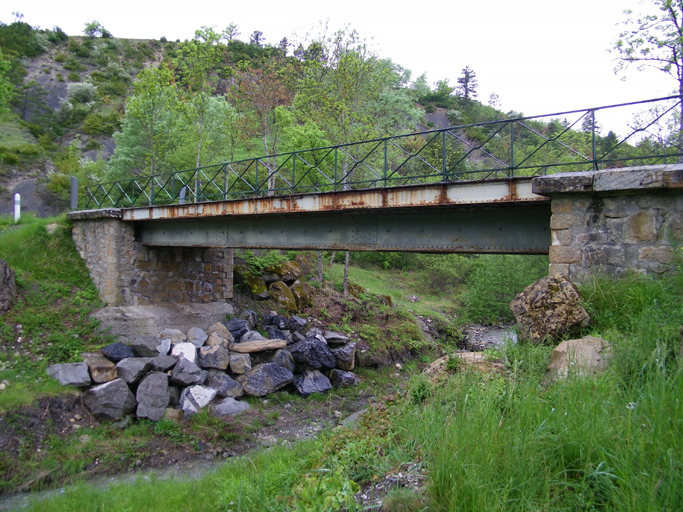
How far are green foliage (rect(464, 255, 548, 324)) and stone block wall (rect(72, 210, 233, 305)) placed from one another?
11.7 m

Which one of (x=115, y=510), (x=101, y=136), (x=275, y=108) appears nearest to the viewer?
(x=115, y=510)

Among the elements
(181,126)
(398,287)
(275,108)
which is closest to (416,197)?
(275,108)

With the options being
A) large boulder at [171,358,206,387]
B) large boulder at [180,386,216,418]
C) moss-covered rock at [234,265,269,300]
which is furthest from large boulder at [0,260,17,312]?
moss-covered rock at [234,265,269,300]

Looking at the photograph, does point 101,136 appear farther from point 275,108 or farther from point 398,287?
point 398,287

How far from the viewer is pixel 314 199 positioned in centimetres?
977

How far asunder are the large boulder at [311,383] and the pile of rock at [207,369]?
0.03 m

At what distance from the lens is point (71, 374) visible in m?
10.2

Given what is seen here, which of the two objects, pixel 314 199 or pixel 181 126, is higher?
pixel 181 126

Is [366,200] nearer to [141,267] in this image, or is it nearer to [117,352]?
[117,352]

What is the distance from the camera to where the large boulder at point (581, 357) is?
398 cm

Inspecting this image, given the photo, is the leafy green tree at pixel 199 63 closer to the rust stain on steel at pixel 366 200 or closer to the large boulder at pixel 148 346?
the rust stain on steel at pixel 366 200

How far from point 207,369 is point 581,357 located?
9.81 meters

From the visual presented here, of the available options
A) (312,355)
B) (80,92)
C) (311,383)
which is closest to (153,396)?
(311,383)

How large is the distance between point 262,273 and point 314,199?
28.8 feet
